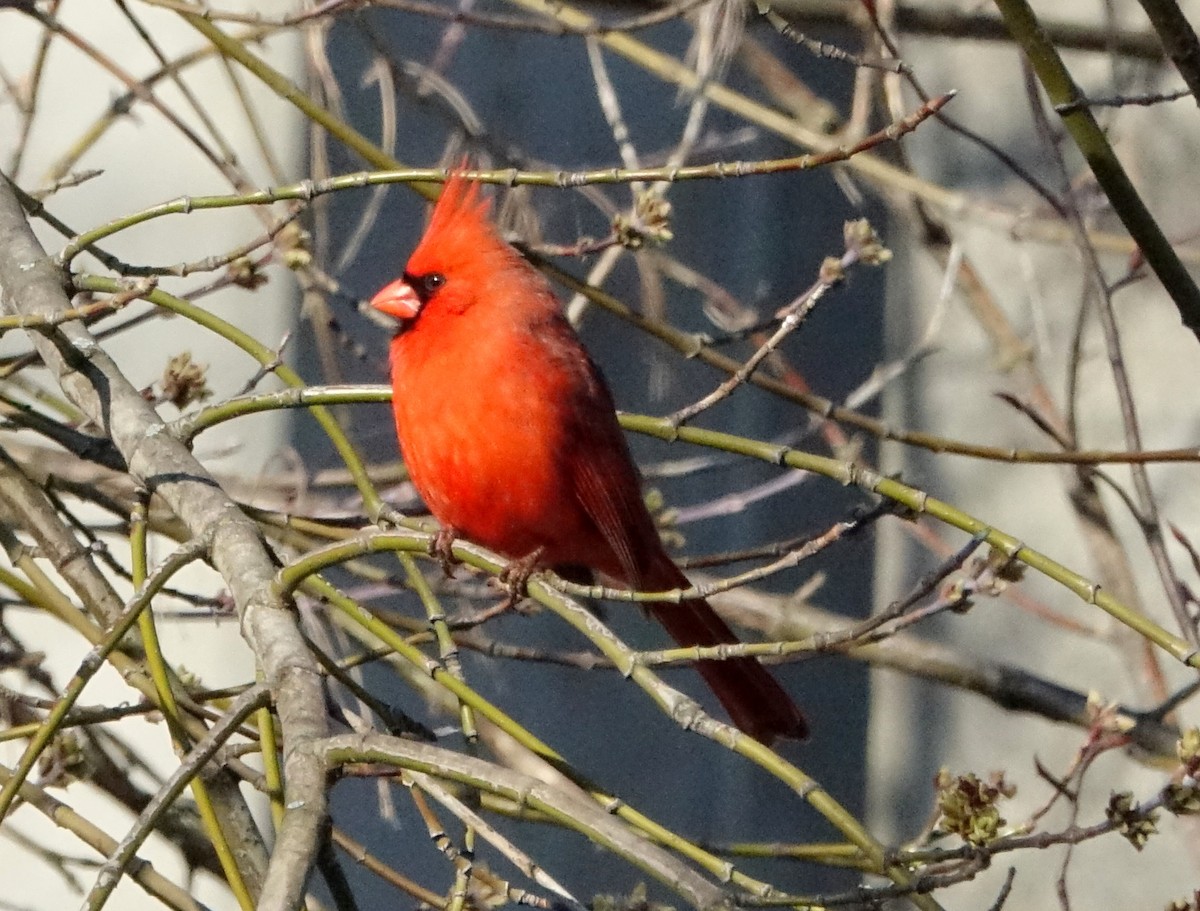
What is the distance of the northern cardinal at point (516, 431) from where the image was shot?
2072mm

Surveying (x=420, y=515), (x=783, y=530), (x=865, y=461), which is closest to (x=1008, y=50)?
(x=865, y=461)

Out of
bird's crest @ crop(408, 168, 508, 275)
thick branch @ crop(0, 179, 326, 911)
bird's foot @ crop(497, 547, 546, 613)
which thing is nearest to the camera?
thick branch @ crop(0, 179, 326, 911)

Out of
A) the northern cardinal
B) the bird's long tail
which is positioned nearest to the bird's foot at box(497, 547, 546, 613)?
the northern cardinal

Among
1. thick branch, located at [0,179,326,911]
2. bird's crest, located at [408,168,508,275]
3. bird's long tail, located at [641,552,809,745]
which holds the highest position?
bird's crest, located at [408,168,508,275]

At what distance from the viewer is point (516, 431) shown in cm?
210

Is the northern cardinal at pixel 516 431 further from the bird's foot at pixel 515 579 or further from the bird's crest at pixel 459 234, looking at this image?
the bird's foot at pixel 515 579

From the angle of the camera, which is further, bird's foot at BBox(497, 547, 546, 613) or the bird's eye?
the bird's eye

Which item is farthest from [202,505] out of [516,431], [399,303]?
[399,303]

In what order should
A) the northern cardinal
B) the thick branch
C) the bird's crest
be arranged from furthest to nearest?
the bird's crest, the northern cardinal, the thick branch

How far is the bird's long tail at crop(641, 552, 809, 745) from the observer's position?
2115 mm

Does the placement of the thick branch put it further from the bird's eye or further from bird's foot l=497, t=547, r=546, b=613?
the bird's eye

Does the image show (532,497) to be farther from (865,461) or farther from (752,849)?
(865,461)

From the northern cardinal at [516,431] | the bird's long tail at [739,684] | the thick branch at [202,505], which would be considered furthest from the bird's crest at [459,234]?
the thick branch at [202,505]

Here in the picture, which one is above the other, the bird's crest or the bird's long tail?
the bird's crest
